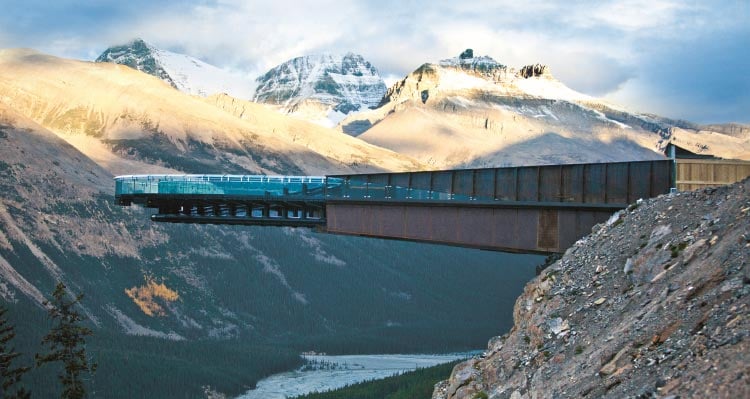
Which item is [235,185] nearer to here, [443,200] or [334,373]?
[443,200]

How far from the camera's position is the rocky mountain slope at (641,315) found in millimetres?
21859

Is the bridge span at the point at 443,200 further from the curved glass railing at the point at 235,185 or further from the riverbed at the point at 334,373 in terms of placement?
the riverbed at the point at 334,373

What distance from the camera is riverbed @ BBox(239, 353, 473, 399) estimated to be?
124m

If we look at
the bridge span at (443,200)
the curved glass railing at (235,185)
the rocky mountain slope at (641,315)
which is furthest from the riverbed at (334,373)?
the rocky mountain slope at (641,315)

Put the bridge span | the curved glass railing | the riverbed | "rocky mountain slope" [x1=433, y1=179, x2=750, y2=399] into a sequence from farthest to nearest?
the riverbed, the curved glass railing, the bridge span, "rocky mountain slope" [x1=433, y1=179, x2=750, y2=399]

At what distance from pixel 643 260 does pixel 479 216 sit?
51.1 ft

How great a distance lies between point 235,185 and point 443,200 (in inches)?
633

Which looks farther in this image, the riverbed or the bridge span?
the riverbed

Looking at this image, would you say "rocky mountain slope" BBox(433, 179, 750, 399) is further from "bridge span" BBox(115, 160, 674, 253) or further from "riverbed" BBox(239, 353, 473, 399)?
"riverbed" BBox(239, 353, 473, 399)

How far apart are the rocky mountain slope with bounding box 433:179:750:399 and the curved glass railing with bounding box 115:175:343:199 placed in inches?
779

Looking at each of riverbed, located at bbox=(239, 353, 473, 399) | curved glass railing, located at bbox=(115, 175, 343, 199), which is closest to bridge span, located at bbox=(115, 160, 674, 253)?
curved glass railing, located at bbox=(115, 175, 343, 199)

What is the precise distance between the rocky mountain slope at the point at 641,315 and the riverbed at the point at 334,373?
87457 millimetres

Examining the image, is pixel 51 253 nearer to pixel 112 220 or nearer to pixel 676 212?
pixel 112 220

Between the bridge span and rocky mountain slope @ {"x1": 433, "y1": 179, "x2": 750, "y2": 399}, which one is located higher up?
the bridge span
